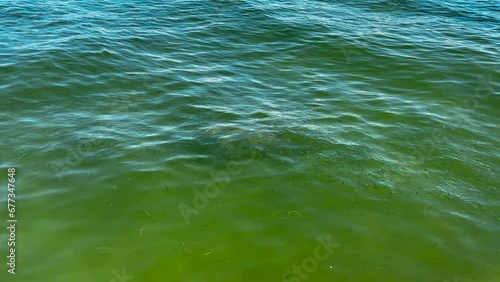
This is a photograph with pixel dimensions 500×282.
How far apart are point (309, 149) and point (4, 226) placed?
8360 millimetres

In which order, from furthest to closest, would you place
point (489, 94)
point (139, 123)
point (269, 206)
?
point (489, 94) → point (139, 123) → point (269, 206)

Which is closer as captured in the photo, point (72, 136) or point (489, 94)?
point (72, 136)

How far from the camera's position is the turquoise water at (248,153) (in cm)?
1027

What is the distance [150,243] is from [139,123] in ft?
19.5

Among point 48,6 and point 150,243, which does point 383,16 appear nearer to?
point 48,6

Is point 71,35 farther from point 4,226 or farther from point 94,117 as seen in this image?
point 4,226

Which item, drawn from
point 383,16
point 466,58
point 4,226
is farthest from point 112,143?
point 383,16

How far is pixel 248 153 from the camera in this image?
1390 centimetres

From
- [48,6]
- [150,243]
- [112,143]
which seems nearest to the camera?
[150,243]

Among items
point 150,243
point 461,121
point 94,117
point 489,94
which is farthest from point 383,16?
point 150,243

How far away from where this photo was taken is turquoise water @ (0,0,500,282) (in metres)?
10.3

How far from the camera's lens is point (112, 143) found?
46.6 feet

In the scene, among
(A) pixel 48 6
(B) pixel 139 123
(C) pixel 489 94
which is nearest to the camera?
(B) pixel 139 123

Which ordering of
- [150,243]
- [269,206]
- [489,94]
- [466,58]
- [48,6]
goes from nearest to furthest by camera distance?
Result: [150,243], [269,206], [489,94], [466,58], [48,6]
